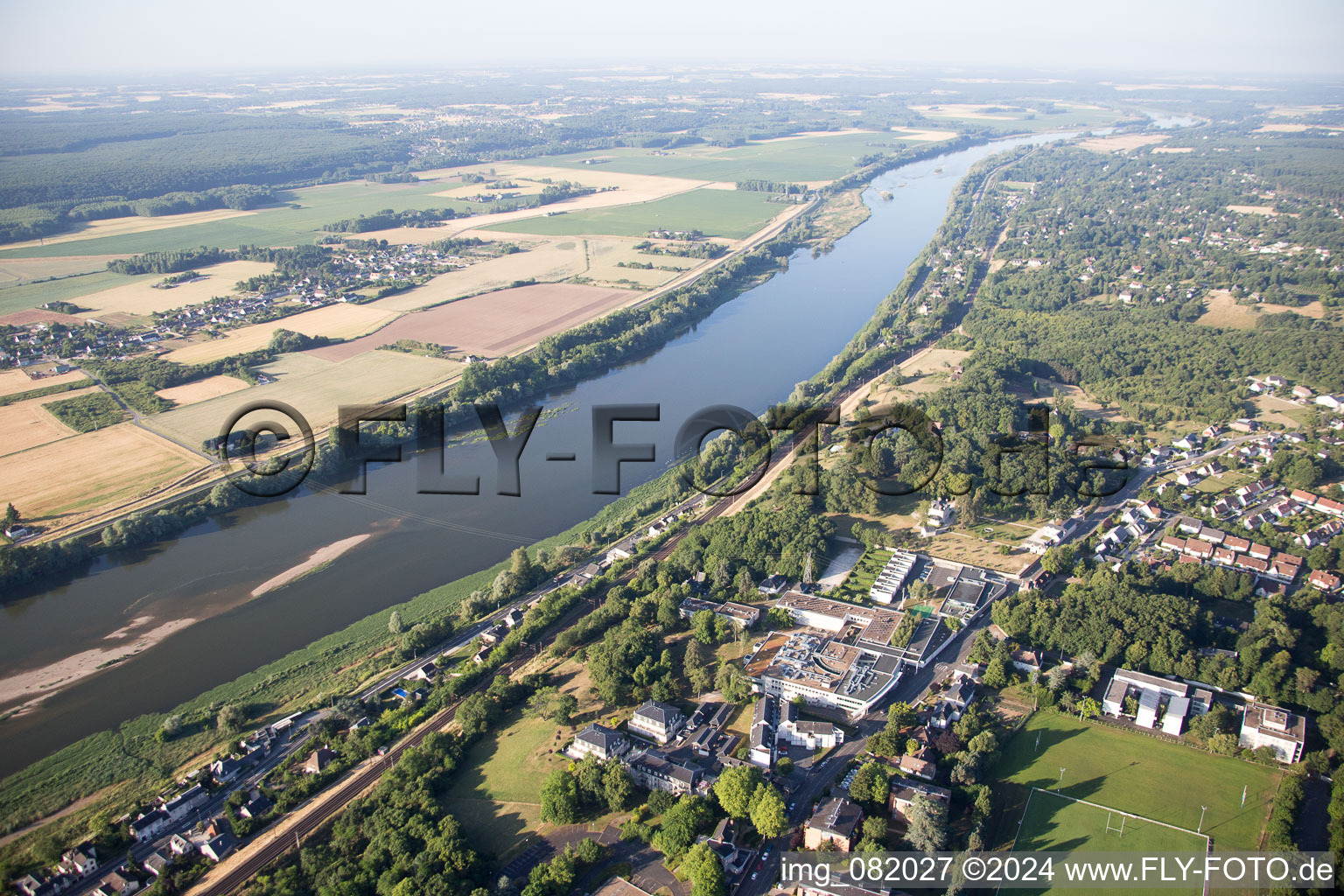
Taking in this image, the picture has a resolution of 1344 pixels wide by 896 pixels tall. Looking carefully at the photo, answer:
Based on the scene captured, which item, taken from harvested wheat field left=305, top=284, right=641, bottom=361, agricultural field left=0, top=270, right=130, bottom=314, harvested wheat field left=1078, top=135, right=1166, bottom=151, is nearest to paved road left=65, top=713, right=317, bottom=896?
harvested wheat field left=305, top=284, right=641, bottom=361

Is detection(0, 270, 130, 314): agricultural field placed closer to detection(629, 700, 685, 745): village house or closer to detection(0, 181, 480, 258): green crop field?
detection(0, 181, 480, 258): green crop field

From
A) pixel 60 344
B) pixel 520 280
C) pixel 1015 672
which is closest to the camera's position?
pixel 1015 672

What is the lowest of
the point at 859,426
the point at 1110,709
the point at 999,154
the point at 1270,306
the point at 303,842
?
the point at 303,842

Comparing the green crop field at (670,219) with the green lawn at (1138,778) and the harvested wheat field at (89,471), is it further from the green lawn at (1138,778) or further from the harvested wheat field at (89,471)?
the green lawn at (1138,778)

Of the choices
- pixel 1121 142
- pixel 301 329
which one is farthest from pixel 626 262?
pixel 1121 142

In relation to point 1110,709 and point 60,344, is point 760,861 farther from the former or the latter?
point 60,344

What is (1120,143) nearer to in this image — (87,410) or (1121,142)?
(1121,142)

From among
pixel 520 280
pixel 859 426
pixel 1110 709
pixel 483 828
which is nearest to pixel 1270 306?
pixel 859 426

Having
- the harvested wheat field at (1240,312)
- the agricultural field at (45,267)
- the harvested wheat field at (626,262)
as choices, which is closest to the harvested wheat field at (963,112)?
the harvested wheat field at (626,262)
